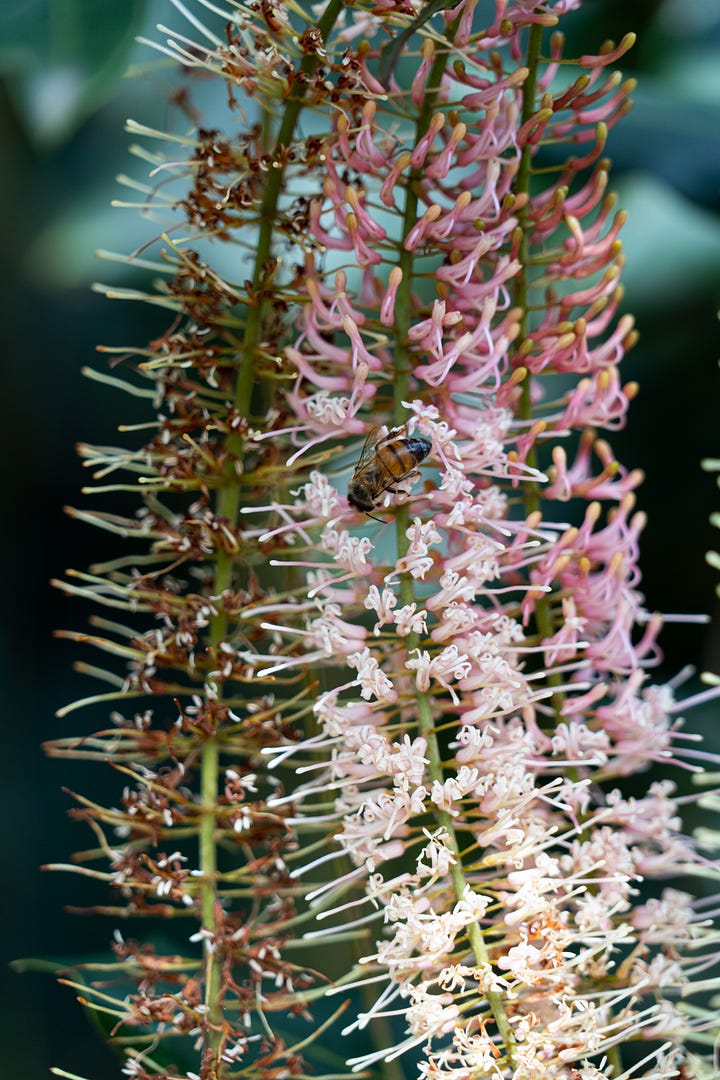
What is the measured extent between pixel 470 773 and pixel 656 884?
48cm

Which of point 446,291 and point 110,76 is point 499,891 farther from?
point 110,76

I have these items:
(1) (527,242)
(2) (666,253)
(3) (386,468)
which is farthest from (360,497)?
(2) (666,253)

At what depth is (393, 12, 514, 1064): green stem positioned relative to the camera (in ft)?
1.42

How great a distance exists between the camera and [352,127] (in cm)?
50

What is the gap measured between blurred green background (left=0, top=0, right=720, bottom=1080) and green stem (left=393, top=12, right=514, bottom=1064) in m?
0.30

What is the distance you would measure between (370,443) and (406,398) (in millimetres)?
36

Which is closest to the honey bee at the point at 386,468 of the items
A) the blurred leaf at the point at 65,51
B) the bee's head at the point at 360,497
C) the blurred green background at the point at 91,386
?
the bee's head at the point at 360,497

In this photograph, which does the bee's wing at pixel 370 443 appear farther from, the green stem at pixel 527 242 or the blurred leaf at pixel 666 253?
the blurred leaf at pixel 666 253

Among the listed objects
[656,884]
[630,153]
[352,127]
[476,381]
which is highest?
[630,153]

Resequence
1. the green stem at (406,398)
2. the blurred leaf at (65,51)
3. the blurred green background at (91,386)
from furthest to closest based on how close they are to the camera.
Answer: the blurred green background at (91,386) → the blurred leaf at (65,51) → the green stem at (406,398)

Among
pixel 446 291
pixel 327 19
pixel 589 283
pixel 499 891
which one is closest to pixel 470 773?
pixel 499 891

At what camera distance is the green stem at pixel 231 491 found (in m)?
0.48

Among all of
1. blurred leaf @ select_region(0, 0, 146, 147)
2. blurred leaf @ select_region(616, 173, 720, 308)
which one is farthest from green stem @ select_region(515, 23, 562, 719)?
blurred leaf @ select_region(616, 173, 720, 308)

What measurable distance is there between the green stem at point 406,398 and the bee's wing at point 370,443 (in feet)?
0.05
